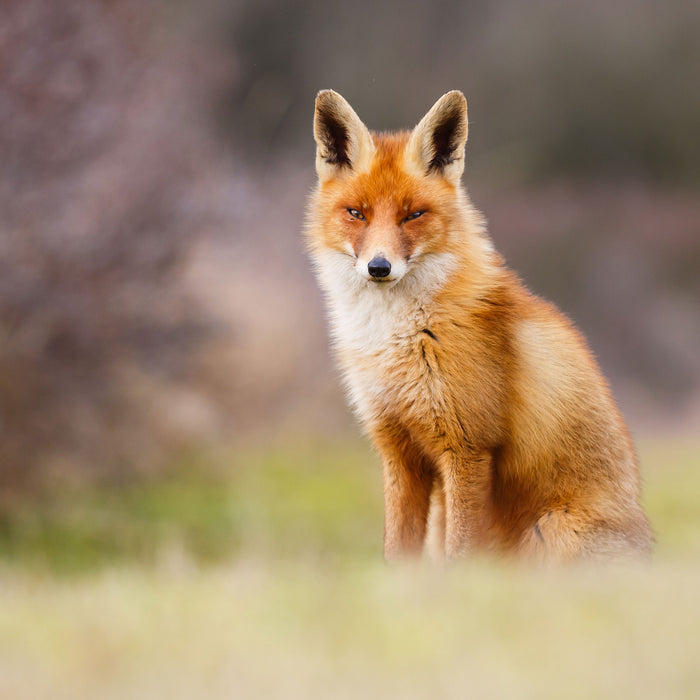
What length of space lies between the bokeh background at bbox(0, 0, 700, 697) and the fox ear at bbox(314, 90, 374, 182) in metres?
0.64

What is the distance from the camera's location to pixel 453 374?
4547 mm

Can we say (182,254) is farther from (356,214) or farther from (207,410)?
(356,214)

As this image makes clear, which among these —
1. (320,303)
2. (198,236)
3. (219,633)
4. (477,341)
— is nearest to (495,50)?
(320,303)

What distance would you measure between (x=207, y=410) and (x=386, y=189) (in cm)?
742

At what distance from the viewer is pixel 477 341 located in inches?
182

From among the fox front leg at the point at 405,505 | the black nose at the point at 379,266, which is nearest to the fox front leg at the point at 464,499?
the fox front leg at the point at 405,505

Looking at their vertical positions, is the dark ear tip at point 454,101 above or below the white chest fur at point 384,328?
above

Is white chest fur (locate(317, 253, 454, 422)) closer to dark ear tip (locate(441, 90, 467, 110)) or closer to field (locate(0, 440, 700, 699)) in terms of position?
dark ear tip (locate(441, 90, 467, 110))

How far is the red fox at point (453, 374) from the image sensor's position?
4535 millimetres

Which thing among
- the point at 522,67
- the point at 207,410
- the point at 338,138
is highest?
the point at 522,67

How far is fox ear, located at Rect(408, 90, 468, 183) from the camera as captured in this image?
4.82m

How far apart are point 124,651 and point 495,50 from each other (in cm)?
2332

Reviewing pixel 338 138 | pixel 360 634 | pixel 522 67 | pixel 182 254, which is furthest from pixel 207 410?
pixel 522 67

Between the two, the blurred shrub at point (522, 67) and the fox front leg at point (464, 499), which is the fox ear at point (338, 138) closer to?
the fox front leg at point (464, 499)
